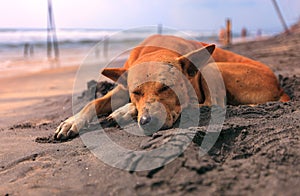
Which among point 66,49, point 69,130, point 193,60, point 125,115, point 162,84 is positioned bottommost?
point 66,49

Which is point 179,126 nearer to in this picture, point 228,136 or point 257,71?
point 228,136

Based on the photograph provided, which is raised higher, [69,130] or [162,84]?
[162,84]

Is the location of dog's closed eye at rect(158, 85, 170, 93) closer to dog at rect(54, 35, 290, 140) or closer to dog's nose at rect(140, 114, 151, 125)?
dog at rect(54, 35, 290, 140)

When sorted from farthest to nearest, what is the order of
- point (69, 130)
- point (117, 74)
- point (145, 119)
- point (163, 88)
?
1. point (117, 74)
2. point (69, 130)
3. point (163, 88)
4. point (145, 119)

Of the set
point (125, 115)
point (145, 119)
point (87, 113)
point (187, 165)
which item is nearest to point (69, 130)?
point (87, 113)

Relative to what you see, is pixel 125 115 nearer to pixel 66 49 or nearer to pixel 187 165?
pixel 187 165

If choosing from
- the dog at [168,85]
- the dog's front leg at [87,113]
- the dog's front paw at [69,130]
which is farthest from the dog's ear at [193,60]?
the dog's front paw at [69,130]

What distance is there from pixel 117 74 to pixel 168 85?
910 mm

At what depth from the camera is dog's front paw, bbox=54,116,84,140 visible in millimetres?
3947

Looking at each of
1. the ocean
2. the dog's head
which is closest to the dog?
the dog's head

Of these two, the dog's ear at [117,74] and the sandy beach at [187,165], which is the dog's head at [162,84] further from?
the sandy beach at [187,165]

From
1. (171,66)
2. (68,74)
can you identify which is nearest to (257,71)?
(171,66)

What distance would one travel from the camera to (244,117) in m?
3.54

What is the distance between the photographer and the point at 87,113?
438cm
